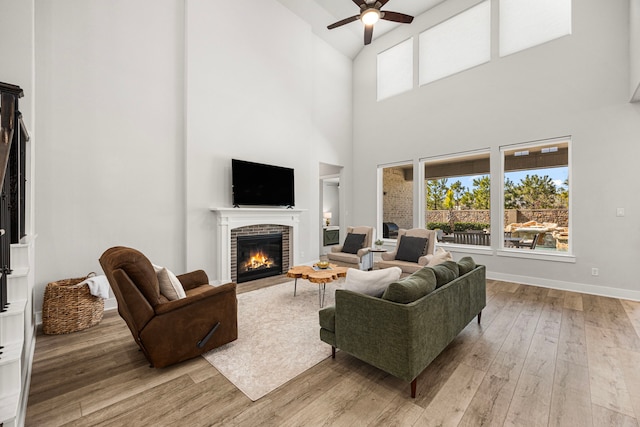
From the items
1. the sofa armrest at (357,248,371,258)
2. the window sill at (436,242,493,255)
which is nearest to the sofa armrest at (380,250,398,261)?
the sofa armrest at (357,248,371,258)

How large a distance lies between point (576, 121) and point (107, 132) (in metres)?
7.06

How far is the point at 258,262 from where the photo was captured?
5.34 m

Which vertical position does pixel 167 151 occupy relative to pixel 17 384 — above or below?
above

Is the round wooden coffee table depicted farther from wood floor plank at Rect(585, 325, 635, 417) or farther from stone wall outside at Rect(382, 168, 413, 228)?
stone wall outside at Rect(382, 168, 413, 228)

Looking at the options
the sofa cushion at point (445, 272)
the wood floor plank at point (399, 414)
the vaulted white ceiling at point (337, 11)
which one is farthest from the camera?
the vaulted white ceiling at point (337, 11)

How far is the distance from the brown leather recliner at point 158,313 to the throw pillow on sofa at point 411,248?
3298 mm

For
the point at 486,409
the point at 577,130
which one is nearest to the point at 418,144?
the point at 577,130

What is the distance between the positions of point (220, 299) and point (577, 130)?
5.82 meters

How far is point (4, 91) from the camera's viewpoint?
171 centimetres

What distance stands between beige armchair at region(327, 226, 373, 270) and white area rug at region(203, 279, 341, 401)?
1.34 meters

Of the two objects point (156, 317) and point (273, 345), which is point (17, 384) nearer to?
point (156, 317)

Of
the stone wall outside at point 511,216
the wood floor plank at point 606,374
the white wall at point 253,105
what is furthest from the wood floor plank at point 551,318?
Result: the white wall at point 253,105

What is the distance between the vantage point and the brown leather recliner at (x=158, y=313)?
2.12 metres

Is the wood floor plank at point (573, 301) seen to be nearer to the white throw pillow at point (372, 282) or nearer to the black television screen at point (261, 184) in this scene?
the white throw pillow at point (372, 282)
